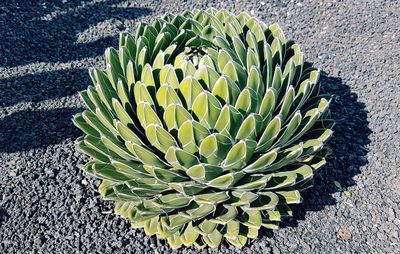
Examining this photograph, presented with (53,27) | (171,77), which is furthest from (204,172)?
(53,27)

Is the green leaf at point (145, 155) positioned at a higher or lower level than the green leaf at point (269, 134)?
lower

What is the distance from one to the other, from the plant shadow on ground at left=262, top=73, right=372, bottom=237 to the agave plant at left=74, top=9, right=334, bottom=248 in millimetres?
325

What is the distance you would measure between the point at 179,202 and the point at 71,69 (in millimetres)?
1866

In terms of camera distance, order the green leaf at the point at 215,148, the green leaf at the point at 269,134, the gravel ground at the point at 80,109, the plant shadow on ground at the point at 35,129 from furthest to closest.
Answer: the plant shadow on ground at the point at 35,129 → the gravel ground at the point at 80,109 → the green leaf at the point at 269,134 → the green leaf at the point at 215,148

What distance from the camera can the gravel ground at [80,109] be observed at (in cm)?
263

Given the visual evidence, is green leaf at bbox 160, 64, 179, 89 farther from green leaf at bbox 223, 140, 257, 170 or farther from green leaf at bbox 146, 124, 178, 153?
green leaf at bbox 223, 140, 257, 170

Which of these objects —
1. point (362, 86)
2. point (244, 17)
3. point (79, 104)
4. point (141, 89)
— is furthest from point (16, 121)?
point (362, 86)

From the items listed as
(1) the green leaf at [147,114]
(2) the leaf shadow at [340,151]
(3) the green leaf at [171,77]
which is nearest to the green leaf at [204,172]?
(1) the green leaf at [147,114]

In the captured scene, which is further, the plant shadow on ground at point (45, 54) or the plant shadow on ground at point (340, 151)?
the plant shadow on ground at point (45, 54)

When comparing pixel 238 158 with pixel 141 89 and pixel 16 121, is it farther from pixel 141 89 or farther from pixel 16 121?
pixel 16 121

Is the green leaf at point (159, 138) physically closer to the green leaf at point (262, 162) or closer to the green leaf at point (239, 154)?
the green leaf at point (239, 154)

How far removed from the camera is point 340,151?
120 inches

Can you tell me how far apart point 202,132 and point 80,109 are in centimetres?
149

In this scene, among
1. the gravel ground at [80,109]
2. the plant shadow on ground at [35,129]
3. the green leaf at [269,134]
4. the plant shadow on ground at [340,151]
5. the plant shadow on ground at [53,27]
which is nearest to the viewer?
the green leaf at [269,134]
